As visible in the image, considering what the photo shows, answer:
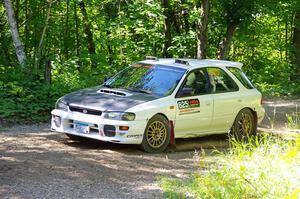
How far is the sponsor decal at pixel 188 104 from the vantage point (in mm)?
10055

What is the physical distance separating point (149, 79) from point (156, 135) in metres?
1.32

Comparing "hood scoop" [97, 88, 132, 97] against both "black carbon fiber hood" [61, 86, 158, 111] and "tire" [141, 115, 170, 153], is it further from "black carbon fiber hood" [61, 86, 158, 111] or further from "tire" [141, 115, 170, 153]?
"tire" [141, 115, 170, 153]

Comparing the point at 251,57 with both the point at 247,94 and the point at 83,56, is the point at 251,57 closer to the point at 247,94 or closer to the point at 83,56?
the point at 83,56

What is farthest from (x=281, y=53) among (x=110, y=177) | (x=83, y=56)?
(x=110, y=177)

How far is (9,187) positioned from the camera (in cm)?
673

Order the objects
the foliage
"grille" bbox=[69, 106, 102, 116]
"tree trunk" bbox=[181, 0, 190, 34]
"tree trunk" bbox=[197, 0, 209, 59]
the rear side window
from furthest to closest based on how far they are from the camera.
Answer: "tree trunk" bbox=[181, 0, 190, 34] → "tree trunk" bbox=[197, 0, 209, 59] → the foliage → the rear side window → "grille" bbox=[69, 106, 102, 116]

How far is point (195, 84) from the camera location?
10.6 meters

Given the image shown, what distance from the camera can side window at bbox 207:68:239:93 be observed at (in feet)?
35.9

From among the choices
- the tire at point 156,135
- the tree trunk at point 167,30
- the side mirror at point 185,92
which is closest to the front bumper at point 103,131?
the tire at point 156,135

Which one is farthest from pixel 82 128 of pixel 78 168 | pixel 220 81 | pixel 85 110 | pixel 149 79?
pixel 220 81

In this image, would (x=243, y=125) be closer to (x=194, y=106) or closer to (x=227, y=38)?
(x=194, y=106)

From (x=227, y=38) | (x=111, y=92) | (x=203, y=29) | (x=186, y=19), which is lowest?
(x=111, y=92)

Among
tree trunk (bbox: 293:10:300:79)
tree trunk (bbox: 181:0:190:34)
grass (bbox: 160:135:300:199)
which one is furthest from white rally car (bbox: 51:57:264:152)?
tree trunk (bbox: 293:10:300:79)

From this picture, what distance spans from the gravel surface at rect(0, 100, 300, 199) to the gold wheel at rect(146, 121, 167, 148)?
249mm
